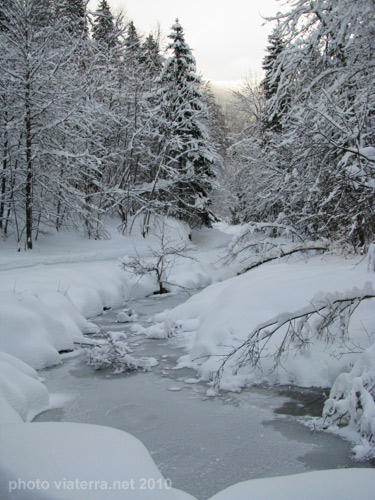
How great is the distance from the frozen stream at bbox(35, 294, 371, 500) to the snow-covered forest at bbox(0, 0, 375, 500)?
A: 4cm

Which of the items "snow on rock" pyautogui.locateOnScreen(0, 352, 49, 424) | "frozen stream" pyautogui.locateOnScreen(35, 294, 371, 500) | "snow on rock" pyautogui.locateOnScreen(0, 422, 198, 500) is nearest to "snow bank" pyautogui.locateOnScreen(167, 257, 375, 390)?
"frozen stream" pyautogui.locateOnScreen(35, 294, 371, 500)

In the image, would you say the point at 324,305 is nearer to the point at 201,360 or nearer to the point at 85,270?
the point at 201,360

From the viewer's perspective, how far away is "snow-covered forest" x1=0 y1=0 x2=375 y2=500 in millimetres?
3174

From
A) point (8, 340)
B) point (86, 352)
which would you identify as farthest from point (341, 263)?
point (8, 340)

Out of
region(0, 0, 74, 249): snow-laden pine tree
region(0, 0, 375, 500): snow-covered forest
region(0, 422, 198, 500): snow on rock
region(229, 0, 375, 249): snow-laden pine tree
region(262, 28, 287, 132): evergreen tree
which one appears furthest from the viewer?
region(0, 0, 74, 249): snow-laden pine tree

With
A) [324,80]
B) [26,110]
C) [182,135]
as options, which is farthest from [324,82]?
[182,135]

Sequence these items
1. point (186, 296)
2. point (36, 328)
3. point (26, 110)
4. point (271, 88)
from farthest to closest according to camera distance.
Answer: point (271, 88) < point (26, 110) < point (186, 296) < point (36, 328)

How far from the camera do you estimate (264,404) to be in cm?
651

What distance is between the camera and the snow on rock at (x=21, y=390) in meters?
5.44

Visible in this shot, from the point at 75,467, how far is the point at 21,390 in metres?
3.53

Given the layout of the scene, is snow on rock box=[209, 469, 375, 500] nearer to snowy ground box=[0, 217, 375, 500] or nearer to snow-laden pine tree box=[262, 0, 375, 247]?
snowy ground box=[0, 217, 375, 500]

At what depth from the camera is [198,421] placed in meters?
5.96

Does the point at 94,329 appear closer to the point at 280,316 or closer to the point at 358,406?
the point at 280,316

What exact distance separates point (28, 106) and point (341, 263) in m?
14.5
